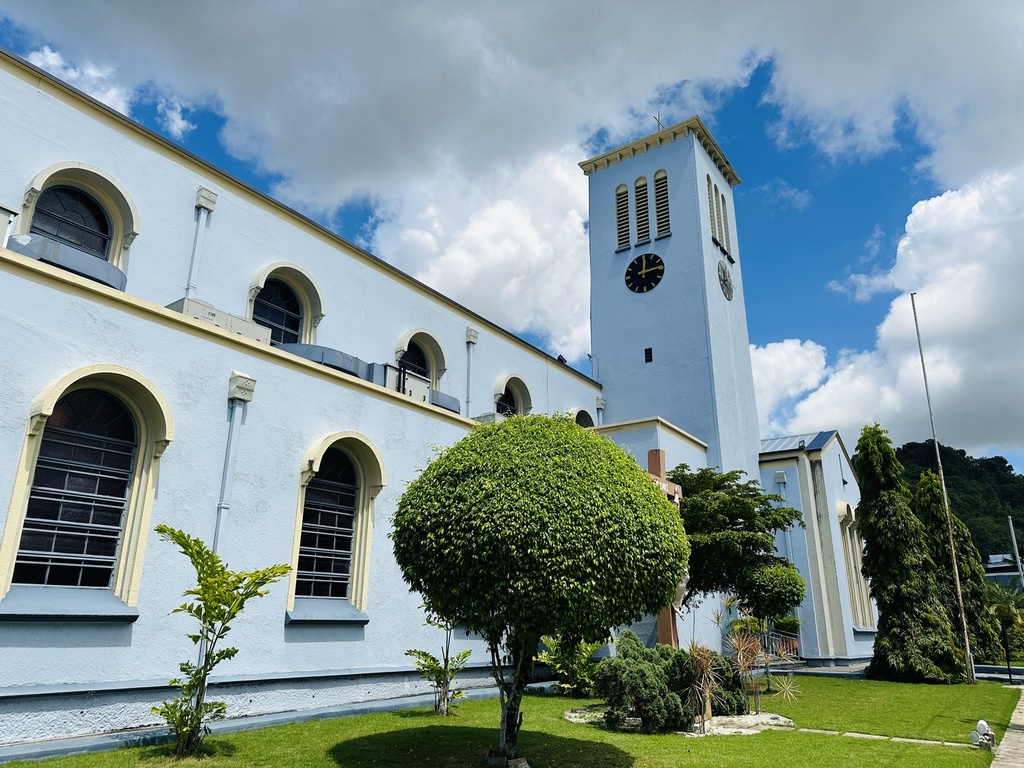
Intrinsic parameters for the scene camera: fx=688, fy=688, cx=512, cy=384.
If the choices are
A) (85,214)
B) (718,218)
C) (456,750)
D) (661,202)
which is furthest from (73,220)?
(718,218)

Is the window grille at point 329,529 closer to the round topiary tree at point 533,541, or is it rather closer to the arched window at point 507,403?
the round topiary tree at point 533,541

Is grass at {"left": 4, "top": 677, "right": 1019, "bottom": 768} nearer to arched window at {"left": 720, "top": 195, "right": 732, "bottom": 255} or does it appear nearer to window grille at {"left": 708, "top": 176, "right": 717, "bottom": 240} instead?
window grille at {"left": 708, "top": 176, "right": 717, "bottom": 240}

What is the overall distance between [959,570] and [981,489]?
4739 cm

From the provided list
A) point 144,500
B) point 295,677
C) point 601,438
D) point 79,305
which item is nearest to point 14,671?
point 144,500

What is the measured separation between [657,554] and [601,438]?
5.67ft

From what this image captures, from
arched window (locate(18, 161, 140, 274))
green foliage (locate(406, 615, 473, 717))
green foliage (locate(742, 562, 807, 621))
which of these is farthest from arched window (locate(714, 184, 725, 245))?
arched window (locate(18, 161, 140, 274))

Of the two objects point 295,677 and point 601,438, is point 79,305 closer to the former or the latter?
point 295,677

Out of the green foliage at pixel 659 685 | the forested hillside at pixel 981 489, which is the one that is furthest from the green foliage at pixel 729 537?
the forested hillside at pixel 981 489

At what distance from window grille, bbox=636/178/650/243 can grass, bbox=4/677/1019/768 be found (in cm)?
1956

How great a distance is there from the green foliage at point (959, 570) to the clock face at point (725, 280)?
Result: 1030 cm

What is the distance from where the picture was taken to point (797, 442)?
31062 millimetres

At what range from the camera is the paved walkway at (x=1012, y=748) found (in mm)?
9133

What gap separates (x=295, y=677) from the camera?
11469 millimetres

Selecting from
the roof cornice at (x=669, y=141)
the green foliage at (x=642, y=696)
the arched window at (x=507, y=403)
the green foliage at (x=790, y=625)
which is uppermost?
the roof cornice at (x=669, y=141)
